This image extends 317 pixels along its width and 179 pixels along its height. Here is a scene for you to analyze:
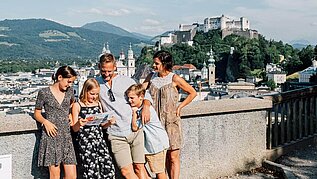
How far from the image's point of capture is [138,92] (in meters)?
4.20

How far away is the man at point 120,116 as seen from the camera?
13.7ft

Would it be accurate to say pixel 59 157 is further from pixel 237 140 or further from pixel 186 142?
pixel 237 140

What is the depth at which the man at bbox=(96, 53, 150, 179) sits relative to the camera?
13.7 feet

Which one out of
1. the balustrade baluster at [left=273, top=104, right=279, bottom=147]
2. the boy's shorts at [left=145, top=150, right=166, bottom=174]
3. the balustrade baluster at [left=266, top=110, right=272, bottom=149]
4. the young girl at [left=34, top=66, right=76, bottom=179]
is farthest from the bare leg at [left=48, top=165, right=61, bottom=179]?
the balustrade baluster at [left=273, top=104, right=279, bottom=147]

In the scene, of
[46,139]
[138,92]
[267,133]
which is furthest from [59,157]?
[267,133]

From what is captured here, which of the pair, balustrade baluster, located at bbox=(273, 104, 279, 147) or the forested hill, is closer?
balustrade baluster, located at bbox=(273, 104, 279, 147)

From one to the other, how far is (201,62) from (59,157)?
124 meters

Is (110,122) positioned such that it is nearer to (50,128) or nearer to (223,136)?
(50,128)

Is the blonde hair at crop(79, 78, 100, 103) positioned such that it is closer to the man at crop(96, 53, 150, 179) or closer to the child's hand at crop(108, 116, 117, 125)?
the man at crop(96, 53, 150, 179)

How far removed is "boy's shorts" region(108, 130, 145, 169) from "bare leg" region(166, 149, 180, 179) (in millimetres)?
422

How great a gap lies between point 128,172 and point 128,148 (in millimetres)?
228

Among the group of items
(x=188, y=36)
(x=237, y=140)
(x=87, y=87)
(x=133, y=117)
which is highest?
(x=188, y=36)

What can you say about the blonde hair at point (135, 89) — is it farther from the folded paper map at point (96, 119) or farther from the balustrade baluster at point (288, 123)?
the balustrade baluster at point (288, 123)

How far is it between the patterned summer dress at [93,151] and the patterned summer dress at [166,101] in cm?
62
